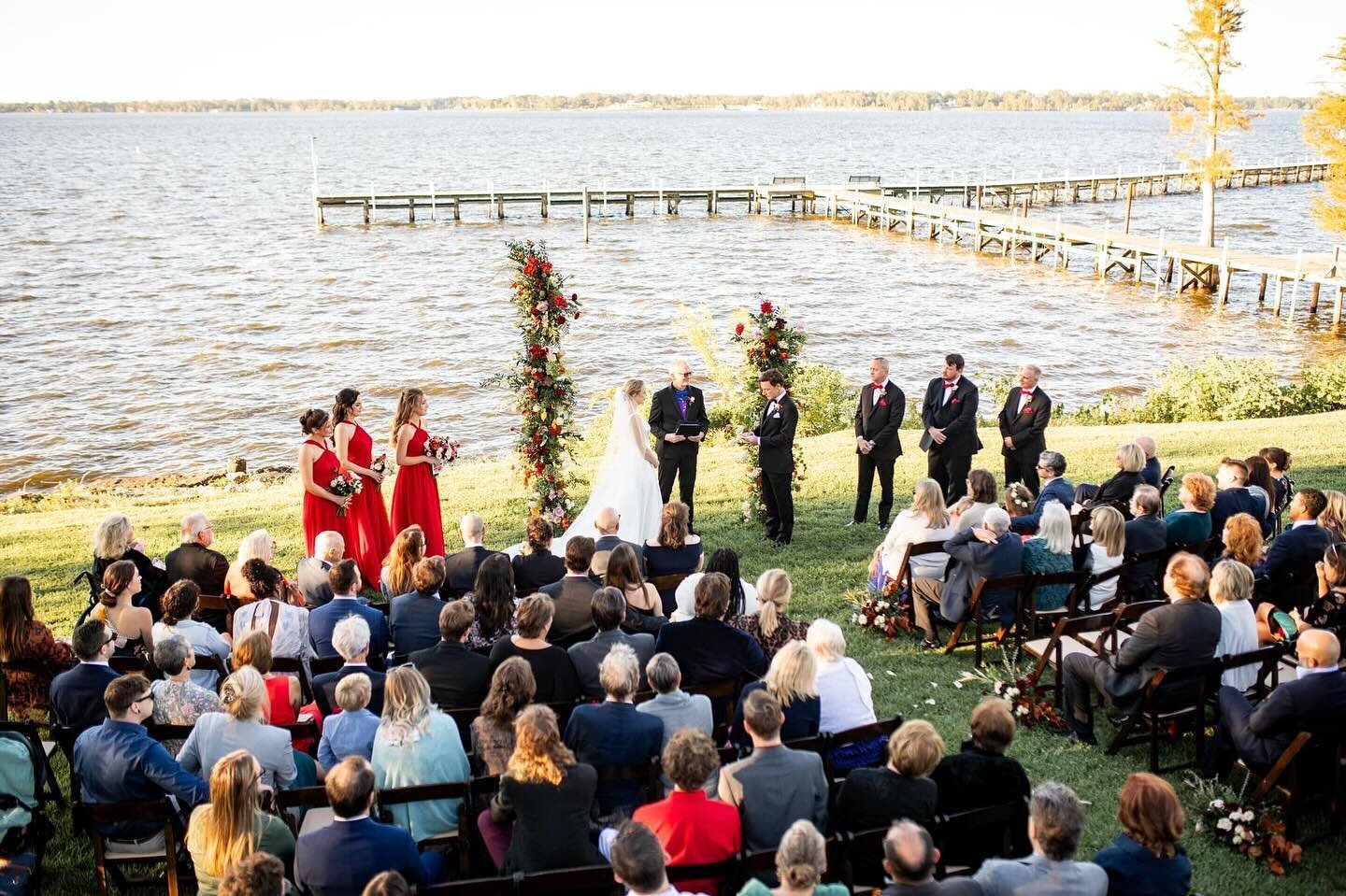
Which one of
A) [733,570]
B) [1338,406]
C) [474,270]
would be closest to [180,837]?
[733,570]

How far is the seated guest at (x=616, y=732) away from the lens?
5.78 meters

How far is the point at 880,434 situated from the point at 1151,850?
7923mm

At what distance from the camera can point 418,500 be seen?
11062 mm

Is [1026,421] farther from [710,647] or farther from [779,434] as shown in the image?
[710,647]

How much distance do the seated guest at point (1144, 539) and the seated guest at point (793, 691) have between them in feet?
12.9

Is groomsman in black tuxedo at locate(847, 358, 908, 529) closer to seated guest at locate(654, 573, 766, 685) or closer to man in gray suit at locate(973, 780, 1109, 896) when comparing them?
seated guest at locate(654, 573, 766, 685)

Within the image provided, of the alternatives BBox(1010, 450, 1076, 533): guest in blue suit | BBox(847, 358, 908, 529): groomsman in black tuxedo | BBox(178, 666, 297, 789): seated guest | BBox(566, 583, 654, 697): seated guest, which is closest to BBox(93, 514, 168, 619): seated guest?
BBox(178, 666, 297, 789): seated guest

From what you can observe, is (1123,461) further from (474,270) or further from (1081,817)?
(474,270)

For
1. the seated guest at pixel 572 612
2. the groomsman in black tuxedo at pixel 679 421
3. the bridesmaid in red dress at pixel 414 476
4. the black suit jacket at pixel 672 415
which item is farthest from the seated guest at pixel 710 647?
the black suit jacket at pixel 672 415

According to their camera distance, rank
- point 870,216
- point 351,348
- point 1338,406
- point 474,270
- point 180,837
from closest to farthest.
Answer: point 180,837 < point 1338,406 < point 351,348 < point 474,270 < point 870,216

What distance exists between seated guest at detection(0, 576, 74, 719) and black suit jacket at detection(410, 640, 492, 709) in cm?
248

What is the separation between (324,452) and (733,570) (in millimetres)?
4630

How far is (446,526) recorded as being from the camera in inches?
538

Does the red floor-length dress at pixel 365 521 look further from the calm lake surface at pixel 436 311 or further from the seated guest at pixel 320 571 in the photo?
the calm lake surface at pixel 436 311
